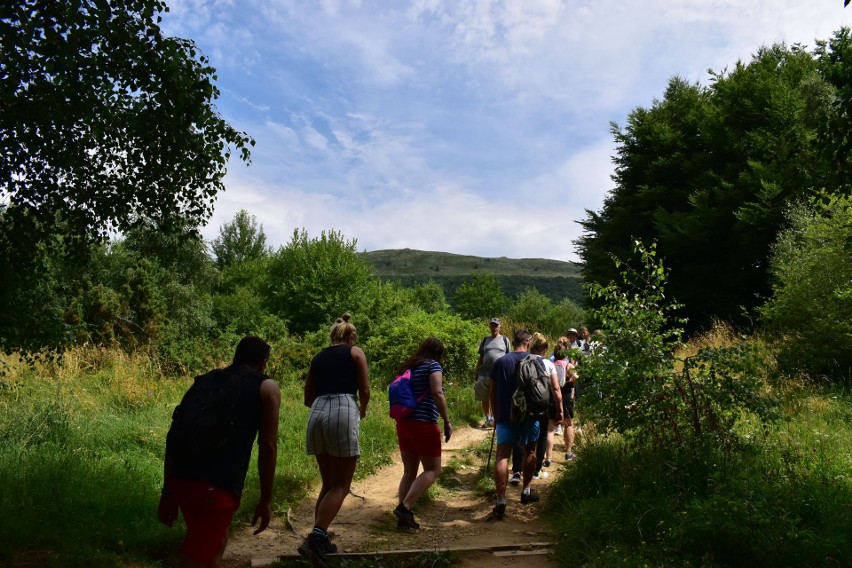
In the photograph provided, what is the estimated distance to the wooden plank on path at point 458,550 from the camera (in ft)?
16.4

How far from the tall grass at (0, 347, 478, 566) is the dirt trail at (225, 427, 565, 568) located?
43 cm

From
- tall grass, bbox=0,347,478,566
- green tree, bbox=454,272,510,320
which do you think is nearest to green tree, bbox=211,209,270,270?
green tree, bbox=454,272,510,320

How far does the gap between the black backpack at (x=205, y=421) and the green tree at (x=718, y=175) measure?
18520mm

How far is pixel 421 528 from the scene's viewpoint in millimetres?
6328

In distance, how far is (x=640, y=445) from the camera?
6.30m

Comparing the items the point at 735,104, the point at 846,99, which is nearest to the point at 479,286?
the point at 735,104

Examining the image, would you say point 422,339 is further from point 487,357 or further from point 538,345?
point 538,345

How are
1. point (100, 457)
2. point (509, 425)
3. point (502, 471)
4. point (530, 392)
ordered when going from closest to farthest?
point (502, 471), point (530, 392), point (509, 425), point (100, 457)

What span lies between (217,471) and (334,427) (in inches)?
72.4

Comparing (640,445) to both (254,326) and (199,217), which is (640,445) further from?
(254,326)

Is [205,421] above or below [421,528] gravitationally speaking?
above

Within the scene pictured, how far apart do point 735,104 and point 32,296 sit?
81.2ft

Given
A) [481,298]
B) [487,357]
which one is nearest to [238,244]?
[481,298]

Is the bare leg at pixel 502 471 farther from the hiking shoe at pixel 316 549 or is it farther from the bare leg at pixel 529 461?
the hiking shoe at pixel 316 549
